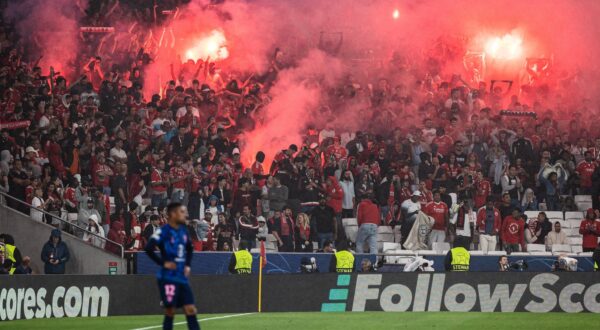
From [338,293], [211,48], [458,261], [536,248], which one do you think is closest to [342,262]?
[338,293]

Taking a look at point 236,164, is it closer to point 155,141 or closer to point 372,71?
point 155,141

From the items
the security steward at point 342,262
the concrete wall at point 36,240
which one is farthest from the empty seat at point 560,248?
the concrete wall at point 36,240

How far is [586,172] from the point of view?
84.3ft

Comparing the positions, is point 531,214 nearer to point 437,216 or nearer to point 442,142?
point 437,216

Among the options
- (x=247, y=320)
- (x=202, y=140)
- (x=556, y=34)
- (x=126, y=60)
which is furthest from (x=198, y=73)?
(x=247, y=320)

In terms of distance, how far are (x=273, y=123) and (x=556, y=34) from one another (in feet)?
30.5

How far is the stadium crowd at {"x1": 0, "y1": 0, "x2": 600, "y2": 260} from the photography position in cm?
2341

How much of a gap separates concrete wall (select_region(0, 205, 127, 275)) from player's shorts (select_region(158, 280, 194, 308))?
37.2ft

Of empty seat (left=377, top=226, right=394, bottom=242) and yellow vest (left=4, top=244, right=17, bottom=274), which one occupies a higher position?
empty seat (left=377, top=226, right=394, bottom=242)

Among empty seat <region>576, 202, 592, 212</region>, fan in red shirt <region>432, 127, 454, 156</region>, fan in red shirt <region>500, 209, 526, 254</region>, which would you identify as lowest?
fan in red shirt <region>500, 209, 526, 254</region>

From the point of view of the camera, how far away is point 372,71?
30.0 metres

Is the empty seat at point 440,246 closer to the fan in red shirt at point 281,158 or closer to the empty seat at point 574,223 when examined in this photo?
the empty seat at point 574,223

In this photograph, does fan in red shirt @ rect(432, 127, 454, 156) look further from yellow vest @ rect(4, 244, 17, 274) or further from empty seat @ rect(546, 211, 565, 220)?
yellow vest @ rect(4, 244, 17, 274)

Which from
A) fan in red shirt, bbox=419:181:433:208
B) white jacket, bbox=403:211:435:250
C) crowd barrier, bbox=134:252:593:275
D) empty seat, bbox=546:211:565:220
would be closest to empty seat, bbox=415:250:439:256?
crowd barrier, bbox=134:252:593:275
